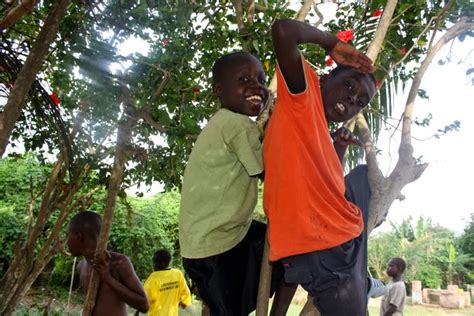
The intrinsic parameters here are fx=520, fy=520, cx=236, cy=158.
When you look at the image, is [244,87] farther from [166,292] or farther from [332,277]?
[166,292]

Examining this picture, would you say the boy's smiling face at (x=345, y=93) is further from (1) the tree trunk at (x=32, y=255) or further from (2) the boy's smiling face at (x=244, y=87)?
(1) the tree trunk at (x=32, y=255)

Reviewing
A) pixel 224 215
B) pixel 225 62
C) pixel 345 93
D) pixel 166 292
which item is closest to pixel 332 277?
pixel 224 215

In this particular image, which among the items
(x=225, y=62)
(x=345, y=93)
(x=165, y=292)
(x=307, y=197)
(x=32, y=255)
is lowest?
(x=165, y=292)

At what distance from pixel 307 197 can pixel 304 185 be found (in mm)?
42

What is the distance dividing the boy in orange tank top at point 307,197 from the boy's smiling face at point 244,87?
1.45 ft

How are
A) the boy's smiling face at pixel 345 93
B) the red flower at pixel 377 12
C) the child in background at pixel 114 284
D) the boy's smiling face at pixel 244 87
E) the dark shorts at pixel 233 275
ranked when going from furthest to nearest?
the red flower at pixel 377 12
the child in background at pixel 114 284
the boy's smiling face at pixel 244 87
the dark shorts at pixel 233 275
the boy's smiling face at pixel 345 93

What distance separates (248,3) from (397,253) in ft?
68.2

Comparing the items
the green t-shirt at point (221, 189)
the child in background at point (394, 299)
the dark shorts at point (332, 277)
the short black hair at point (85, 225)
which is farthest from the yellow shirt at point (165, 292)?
the dark shorts at point (332, 277)

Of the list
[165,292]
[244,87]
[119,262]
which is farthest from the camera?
[165,292]

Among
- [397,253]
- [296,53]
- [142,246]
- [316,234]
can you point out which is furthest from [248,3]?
[397,253]

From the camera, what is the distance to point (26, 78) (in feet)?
10.1

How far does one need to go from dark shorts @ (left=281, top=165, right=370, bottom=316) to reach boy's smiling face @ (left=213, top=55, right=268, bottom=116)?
76 centimetres

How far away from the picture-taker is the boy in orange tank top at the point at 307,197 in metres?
1.76

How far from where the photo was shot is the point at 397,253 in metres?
22.6
